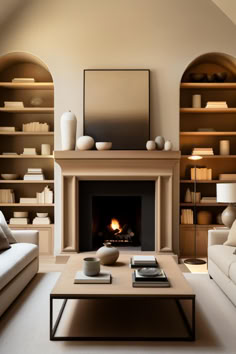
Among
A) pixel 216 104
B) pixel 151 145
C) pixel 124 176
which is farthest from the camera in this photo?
pixel 216 104

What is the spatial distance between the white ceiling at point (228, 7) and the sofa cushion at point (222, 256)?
3068mm

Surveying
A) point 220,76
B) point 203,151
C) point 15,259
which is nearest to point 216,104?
point 220,76

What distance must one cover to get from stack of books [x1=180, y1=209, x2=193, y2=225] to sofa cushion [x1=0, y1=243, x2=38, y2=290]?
222cm

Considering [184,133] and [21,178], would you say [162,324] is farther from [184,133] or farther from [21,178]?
[21,178]

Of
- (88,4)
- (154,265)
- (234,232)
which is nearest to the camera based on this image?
(154,265)

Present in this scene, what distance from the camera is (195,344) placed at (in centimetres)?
270

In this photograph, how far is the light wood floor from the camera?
480 centimetres

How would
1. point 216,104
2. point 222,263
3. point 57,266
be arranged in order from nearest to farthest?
point 222,263 < point 57,266 < point 216,104

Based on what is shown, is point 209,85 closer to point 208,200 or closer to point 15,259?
point 208,200

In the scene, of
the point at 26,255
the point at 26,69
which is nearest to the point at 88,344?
the point at 26,255

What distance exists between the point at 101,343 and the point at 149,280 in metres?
0.55

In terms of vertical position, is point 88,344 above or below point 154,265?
below

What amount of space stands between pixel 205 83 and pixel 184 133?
2.48ft

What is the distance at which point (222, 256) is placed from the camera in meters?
3.79
